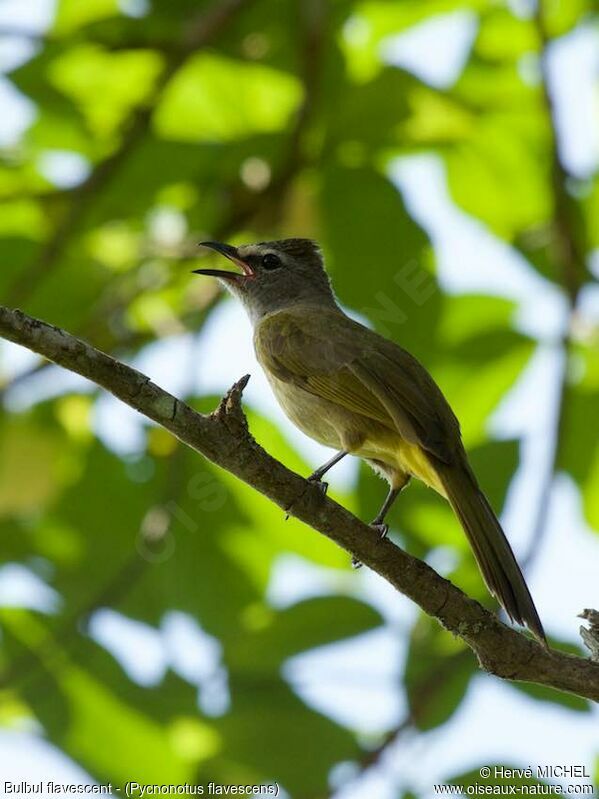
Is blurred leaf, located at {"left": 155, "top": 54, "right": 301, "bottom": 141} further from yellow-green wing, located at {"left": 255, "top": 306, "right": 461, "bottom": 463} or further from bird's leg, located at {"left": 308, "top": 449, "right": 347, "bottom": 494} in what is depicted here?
bird's leg, located at {"left": 308, "top": 449, "right": 347, "bottom": 494}

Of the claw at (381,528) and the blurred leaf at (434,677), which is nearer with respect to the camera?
the claw at (381,528)

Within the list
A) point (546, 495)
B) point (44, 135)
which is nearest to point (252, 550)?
point (546, 495)

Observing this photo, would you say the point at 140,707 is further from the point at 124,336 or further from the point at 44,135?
the point at 44,135

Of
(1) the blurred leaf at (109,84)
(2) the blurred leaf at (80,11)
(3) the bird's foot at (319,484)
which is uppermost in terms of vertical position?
(2) the blurred leaf at (80,11)

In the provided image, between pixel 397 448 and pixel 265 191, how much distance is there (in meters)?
2.05

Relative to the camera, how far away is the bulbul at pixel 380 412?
4.41m

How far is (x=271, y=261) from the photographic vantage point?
675 centimetres

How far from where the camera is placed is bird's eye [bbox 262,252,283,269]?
675 centimetres

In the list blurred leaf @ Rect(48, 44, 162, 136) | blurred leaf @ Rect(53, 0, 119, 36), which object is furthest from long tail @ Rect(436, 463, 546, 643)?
blurred leaf @ Rect(53, 0, 119, 36)

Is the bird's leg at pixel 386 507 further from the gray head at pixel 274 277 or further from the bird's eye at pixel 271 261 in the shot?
the bird's eye at pixel 271 261

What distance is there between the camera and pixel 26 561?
6332 mm

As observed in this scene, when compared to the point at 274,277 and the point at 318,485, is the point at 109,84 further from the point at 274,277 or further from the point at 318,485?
the point at 318,485

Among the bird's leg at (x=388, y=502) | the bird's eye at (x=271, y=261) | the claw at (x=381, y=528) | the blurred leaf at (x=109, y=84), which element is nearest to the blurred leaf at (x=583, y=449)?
the bird's leg at (x=388, y=502)

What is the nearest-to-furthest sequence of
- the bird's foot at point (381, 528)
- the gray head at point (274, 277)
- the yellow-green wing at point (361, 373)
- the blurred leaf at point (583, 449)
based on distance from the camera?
the bird's foot at point (381, 528) < the yellow-green wing at point (361, 373) < the blurred leaf at point (583, 449) < the gray head at point (274, 277)
